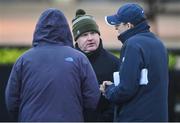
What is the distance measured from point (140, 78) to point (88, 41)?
41.0 inches

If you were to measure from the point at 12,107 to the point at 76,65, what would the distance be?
2.03 feet

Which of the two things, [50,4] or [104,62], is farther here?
[50,4]

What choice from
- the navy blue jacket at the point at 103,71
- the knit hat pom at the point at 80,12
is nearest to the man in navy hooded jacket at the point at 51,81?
the navy blue jacket at the point at 103,71

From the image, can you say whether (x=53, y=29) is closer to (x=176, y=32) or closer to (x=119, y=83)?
(x=119, y=83)

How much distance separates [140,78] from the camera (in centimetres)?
Result: 551

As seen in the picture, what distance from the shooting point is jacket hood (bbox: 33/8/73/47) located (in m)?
5.52

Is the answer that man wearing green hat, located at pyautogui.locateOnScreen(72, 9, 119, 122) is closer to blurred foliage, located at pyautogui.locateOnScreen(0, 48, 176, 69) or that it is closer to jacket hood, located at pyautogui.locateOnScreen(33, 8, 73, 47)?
jacket hood, located at pyautogui.locateOnScreen(33, 8, 73, 47)

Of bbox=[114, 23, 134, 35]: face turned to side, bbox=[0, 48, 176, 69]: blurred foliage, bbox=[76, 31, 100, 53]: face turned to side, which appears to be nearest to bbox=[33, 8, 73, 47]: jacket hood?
bbox=[114, 23, 134, 35]: face turned to side

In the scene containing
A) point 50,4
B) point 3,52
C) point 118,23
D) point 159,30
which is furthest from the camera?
point 50,4

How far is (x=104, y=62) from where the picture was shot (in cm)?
639

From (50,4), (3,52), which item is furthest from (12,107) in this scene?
(50,4)

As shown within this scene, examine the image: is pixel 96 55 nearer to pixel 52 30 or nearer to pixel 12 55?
pixel 52 30

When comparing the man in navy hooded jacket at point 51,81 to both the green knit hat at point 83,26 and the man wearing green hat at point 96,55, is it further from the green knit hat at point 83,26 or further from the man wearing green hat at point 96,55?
the green knit hat at point 83,26

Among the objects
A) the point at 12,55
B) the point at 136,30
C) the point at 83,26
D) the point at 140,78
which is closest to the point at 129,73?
the point at 140,78
